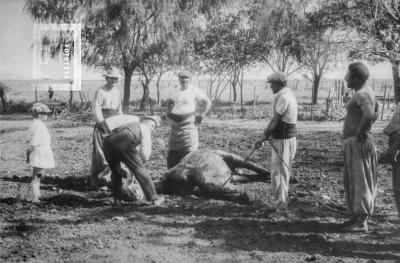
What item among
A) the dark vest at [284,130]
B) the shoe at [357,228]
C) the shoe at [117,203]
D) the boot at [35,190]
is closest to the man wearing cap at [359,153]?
the shoe at [357,228]

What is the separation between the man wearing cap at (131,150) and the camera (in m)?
5.57

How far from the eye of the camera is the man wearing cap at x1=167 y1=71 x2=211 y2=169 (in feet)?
22.5

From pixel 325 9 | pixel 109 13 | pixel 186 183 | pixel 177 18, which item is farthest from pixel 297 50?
pixel 186 183

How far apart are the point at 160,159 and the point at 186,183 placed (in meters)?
2.97

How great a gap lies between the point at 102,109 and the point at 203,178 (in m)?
1.84

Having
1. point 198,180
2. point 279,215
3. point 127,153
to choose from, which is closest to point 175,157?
point 198,180

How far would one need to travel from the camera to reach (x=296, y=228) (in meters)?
5.01

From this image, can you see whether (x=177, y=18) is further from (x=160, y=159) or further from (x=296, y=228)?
(x=296, y=228)

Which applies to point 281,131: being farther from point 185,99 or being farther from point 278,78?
point 185,99

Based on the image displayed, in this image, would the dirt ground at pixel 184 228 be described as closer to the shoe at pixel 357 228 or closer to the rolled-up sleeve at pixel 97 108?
the shoe at pixel 357 228

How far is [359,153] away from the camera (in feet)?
15.7

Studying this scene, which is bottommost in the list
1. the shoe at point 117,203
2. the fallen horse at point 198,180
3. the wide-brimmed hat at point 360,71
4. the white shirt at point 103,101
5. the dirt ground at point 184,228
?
the dirt ground at point 184,228

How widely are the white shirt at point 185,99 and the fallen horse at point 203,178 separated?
2.31 ft

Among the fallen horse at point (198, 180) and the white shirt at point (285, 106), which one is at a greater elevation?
the white shirt at point (285, 106)
